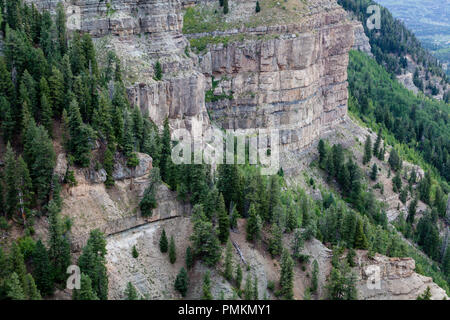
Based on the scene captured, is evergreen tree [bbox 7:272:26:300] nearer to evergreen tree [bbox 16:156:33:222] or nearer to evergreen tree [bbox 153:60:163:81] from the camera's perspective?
evergreen tree [bbox 16:156:33:222]

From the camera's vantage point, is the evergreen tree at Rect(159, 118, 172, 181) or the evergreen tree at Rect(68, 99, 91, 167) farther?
the evergreen tree at Rect(159, 118, 172, 181)

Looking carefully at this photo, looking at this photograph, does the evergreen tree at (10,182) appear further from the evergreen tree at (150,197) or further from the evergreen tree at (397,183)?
the evergreen tree at (397,183)

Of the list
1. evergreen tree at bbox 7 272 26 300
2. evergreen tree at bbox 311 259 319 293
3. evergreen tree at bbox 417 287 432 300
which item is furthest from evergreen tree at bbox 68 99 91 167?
evergreen tree at bbox 417 287 432 300

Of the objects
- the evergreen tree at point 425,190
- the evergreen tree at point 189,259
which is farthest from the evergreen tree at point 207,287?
the evergreen tree at point 425,190

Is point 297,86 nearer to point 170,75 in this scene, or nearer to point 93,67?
point 170,75

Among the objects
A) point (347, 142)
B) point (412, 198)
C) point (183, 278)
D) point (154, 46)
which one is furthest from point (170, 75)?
point (412, 198)

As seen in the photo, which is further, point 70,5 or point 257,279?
point 70,5
